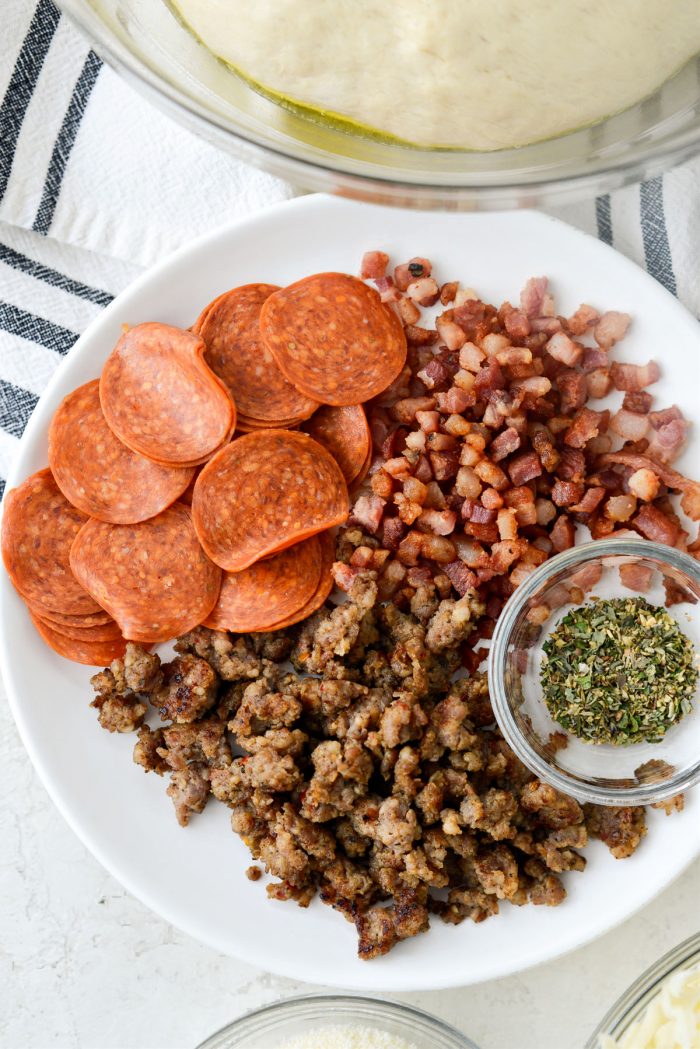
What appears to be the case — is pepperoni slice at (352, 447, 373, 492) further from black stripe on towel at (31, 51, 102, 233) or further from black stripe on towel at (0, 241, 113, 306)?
black stripe on towel at (31, 51, 102, 233)

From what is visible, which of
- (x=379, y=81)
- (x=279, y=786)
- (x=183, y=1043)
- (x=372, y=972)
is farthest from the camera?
(x=183, y=1043)

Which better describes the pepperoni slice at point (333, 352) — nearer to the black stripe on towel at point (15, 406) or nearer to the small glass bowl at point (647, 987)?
the black stripe on towel at point (15, 406)

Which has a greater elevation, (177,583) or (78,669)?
(177,583)

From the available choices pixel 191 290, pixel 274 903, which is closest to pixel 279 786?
pixel 274 903

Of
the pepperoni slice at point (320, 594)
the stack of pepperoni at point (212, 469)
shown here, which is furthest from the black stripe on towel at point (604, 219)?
the pepperoni slice at point (320, 594)

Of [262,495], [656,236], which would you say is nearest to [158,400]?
[262,495]

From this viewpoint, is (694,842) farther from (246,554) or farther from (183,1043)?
(183,1043)
